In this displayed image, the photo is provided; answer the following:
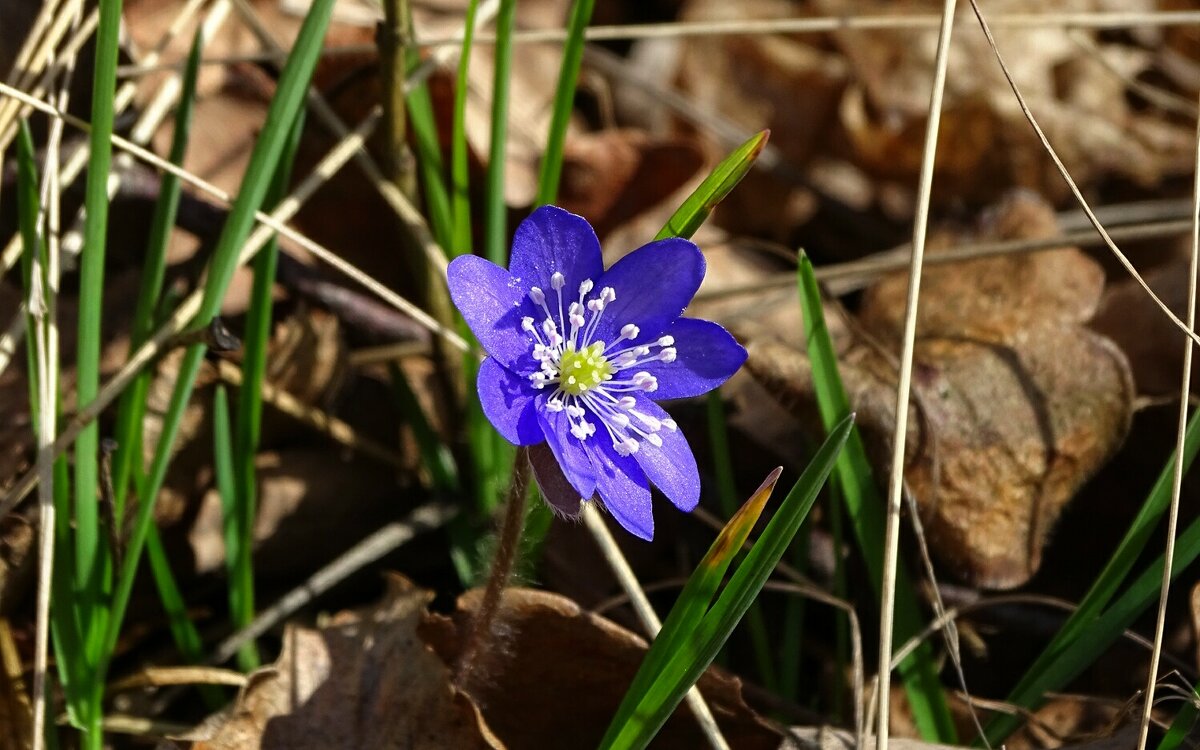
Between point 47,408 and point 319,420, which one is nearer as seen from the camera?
point 47,408

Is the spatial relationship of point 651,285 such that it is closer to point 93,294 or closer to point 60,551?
point 93,294

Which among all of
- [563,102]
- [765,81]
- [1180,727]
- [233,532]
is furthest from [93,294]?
[765,81]

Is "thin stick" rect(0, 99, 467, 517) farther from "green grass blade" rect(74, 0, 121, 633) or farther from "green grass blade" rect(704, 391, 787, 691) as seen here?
"green grass blade" rect(704, 391, 787, 691)

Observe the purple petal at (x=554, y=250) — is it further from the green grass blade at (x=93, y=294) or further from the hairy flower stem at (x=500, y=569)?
the green grass blade at (x=93, y=294)

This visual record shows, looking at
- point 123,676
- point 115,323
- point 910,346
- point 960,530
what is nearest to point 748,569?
point 910,346

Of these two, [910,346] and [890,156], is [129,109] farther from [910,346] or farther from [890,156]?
[890,156]

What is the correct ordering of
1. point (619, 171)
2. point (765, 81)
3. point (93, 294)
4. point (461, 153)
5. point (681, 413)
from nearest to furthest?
point (93, 294)
point (461, 153)
point (681, 413)
point (619, 171)
point (765, 81)

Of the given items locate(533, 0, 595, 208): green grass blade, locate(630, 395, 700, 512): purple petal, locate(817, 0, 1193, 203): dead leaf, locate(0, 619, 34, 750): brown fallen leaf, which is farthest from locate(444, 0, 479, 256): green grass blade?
locate(817, 0, 1193, 203): dead leaf

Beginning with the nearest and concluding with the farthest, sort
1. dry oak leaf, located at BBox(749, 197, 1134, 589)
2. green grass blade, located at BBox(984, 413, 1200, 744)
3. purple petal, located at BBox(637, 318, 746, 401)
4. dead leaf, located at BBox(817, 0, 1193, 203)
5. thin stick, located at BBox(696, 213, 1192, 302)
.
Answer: purple petal, located at BBox(637, 318, 746, 401), green grass blade, located at BBox(984, 413, 1200, 744), dry oak leaf, located at BBox(749, 197, 1134, 589), thin stick, located at BBox(696, 213, 1192, 302), dead leaf, located at BBox(817, 0, 1193, 203)
